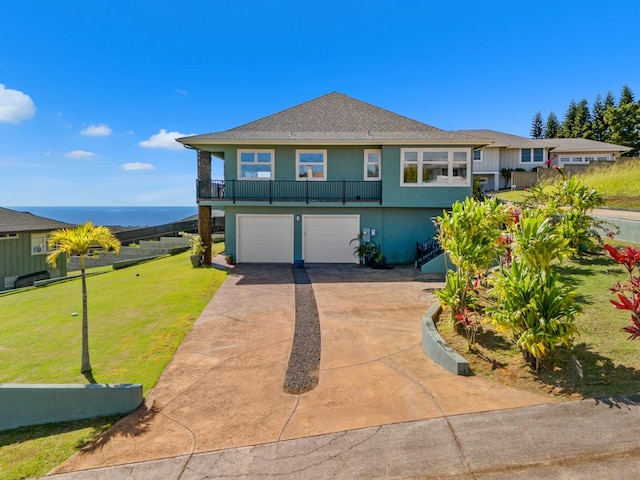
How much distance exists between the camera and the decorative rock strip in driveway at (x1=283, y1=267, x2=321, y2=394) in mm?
5918

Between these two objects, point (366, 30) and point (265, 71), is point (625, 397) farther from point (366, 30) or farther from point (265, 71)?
point (265, 71)

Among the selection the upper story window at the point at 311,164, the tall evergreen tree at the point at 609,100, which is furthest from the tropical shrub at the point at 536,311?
the tall evergreen tree at the point at 609,100

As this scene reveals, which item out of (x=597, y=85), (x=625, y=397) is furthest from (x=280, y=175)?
(x=597, y=85)

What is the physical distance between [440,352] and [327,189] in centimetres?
1112

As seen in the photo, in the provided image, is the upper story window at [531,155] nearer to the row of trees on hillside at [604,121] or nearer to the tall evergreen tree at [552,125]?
the row of trees on hillside at [604,121]

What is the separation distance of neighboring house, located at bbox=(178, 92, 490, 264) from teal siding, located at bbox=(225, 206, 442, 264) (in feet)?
0.15

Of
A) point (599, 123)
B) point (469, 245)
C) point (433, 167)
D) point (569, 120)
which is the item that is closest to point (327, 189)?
point (433, 167)

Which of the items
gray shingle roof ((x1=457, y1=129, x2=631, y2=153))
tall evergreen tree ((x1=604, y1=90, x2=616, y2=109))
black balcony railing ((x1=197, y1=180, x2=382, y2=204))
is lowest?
black balcony railing ((x1=197, y1=180, x2=382, y2=204))

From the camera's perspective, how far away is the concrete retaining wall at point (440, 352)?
591 cm

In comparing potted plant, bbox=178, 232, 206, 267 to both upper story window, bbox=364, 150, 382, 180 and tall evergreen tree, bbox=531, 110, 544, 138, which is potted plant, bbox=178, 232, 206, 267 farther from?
tall evergreen tree, bbox=531, 110, 544, 138

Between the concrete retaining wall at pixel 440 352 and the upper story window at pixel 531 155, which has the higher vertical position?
the upper story window at pixel 531 155

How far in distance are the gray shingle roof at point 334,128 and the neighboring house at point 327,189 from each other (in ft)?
0.30

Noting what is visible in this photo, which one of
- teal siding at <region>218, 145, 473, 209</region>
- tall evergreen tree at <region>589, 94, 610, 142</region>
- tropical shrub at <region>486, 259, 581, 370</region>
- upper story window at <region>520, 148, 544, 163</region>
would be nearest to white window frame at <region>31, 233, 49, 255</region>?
teal siding at <region>218, 145, 473, 209</region>

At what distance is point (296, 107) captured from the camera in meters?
19.2
